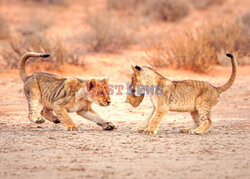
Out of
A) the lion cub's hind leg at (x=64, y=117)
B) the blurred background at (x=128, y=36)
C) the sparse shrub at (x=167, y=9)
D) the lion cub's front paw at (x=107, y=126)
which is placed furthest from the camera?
the sparse shrub at (x=167, y=9)

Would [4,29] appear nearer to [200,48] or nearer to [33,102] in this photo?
[200,48]

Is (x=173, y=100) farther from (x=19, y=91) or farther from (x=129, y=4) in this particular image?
(x=129, y=4)

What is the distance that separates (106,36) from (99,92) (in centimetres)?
1025

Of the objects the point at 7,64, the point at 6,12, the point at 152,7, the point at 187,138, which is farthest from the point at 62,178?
the point at 6,12

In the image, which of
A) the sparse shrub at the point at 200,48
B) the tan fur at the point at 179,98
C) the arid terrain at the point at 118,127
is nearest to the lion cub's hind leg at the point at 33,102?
the arid terrain at the point at 118,127

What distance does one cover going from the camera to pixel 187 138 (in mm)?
7410

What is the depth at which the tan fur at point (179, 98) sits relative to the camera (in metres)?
7.72

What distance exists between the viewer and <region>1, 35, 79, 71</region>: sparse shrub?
14.8m

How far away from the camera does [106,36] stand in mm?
17844

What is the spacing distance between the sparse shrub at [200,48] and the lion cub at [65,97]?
705 cm

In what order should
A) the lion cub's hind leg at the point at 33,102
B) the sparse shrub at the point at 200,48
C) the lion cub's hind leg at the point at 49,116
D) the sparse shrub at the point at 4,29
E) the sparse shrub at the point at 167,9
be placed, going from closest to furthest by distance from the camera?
1. the lion cub's hind leg at the point at 33,102
2. the lion cub's hind leg at the point at 49,116
3. the sparse shrub at the point at 200,48
4. the sparse shrub at the point at 4,29
5. the sparse shrub at the point at 167,9

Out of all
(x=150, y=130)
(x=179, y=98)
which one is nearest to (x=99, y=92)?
(x=150, y=130)

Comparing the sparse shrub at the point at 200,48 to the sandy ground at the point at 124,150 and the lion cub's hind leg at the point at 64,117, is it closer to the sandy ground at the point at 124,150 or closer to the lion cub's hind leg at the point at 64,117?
the sandy ground at the point at 124,150

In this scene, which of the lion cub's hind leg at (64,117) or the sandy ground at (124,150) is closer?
the sandy ground at (124,150)
